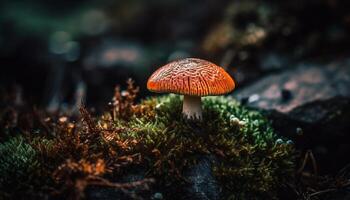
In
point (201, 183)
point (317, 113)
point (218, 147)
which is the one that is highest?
point (317, 113)

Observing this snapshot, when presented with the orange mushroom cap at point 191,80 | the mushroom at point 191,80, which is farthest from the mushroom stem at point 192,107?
the orange mushroom cap at point 191,80

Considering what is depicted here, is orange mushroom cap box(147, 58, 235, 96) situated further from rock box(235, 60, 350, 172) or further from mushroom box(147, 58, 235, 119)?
rock box(235, 60, 350, 172)

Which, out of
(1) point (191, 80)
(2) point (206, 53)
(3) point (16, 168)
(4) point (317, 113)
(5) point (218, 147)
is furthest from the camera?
(2) point (206, 53)

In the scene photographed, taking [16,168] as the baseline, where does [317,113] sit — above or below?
above

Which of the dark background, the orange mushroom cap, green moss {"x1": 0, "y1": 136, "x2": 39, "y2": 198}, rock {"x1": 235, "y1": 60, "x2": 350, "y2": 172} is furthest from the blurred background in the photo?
green moss {"x1": 0, "y1": 136, "x2": 39, "y2": 198}

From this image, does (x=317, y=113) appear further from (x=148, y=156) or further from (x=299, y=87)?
(x=148, y=156)

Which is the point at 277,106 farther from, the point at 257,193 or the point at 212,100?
the point at 257,193

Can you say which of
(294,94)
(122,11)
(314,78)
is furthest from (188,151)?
(122,11)

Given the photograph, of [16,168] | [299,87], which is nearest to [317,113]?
[299,87]
